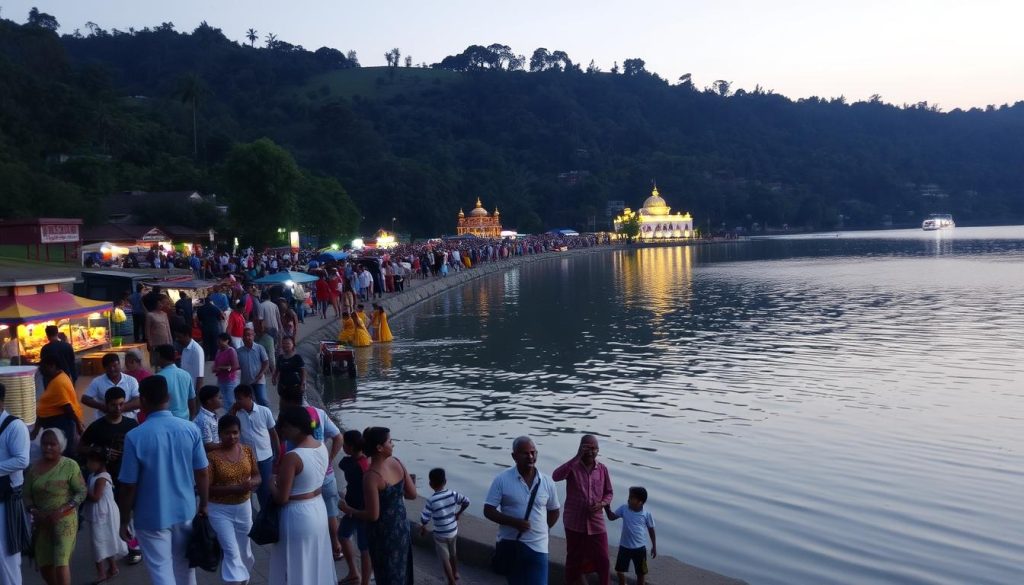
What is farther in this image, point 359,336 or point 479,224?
point 479,224

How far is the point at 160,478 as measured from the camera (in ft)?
18.9

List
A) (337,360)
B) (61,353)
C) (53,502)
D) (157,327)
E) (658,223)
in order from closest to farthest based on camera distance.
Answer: (53,502), (61,353), (157,327), (337,360), (658,223)

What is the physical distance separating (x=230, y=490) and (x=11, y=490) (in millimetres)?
1410

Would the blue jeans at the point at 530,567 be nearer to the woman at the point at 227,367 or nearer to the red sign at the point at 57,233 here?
the woman at the point at 227,367

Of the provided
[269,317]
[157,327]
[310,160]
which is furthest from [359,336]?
[310,160]

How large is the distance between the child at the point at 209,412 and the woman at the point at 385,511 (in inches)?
71.1

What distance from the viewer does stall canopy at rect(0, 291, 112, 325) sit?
600 inches

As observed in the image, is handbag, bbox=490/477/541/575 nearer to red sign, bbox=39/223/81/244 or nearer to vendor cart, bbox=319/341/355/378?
vendor cart, bbox=319/341/355/378

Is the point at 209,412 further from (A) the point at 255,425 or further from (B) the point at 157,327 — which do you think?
(B) the point at 157,327

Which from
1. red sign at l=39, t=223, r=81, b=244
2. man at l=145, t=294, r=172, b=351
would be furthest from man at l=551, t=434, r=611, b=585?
red sign at l=39, t=223, r=81, b=244

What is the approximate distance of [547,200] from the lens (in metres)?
145

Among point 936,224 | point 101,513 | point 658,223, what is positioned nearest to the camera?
point 101,513

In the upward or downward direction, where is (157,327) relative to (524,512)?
upward

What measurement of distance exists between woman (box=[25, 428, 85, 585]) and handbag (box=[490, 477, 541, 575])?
2.68 m
